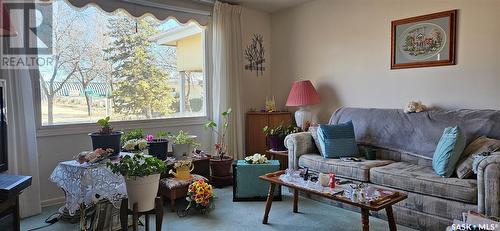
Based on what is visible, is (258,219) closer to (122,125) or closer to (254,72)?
(122,125)

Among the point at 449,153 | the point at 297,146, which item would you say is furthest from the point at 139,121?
the point at 449,153

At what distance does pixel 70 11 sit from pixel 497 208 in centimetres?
401

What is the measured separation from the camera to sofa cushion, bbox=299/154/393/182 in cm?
277

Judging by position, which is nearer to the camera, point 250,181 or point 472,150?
point 472,150

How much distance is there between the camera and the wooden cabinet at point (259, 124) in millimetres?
4305

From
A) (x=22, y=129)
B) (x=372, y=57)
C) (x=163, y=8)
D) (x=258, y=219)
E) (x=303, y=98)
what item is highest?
(x=163, y=8)

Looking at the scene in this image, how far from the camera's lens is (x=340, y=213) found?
9.20 feet

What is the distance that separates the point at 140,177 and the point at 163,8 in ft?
8.46

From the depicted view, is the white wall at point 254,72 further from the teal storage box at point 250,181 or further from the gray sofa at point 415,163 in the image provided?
the teal storage box at point 250,181

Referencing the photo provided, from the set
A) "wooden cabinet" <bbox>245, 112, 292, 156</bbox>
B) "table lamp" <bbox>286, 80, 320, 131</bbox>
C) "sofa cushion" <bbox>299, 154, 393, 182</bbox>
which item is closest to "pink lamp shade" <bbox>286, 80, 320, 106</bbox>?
"table lamp" <bbox>286, 80, 320, 131</bbox>

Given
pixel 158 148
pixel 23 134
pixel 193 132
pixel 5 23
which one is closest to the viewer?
pixel 5 23

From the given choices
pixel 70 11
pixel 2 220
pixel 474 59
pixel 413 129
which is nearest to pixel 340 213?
pixel 413 129

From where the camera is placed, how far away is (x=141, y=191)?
1829mm

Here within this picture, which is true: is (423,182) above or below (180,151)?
below
